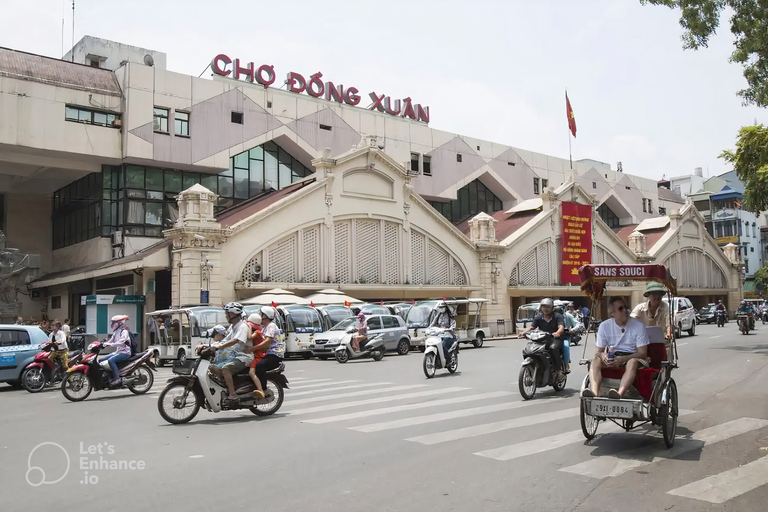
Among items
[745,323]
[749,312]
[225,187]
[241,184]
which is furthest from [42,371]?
[749,312]

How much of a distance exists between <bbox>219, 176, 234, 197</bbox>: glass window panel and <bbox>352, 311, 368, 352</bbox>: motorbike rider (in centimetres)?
1648

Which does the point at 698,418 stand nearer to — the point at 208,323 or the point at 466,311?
the point at 208,323

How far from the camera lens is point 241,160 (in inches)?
1544

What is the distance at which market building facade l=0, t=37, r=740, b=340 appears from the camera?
1257 inches

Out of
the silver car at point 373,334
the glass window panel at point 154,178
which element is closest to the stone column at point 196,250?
the glass window panel at point 154,178

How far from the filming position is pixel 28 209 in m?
42.7

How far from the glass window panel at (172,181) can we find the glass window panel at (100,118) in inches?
164

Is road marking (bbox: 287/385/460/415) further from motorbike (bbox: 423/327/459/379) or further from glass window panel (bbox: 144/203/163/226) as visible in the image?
glass window panel (bbox: 144/203/163/226)

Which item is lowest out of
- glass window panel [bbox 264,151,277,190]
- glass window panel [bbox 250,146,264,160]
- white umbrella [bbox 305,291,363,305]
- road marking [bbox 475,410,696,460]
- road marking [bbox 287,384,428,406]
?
road marking [bbox 287,384,428,406]

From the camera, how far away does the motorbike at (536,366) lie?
12.4 meters

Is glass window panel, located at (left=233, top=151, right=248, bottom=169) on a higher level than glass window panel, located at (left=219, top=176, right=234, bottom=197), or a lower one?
higher

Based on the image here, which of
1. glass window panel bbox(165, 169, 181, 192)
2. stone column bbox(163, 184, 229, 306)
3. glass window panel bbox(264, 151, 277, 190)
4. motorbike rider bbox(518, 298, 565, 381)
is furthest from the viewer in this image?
glass window panel bbox(264, 151, 277, 190)

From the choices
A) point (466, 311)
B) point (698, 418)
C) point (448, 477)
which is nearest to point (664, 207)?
point (466, 311)

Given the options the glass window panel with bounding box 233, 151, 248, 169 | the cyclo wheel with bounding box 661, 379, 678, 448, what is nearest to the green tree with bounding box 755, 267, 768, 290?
the glass window panel with bounding box 233, 151, 248, 169
